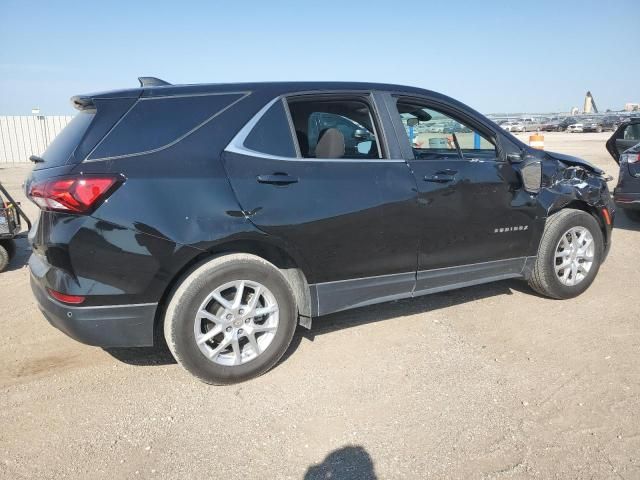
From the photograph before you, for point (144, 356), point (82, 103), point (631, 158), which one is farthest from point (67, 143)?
point (631, 158)

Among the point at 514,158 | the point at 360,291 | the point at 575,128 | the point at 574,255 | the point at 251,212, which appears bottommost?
the point at 575,128

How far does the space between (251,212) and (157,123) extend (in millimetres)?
748

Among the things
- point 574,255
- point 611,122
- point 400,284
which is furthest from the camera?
point 611,122

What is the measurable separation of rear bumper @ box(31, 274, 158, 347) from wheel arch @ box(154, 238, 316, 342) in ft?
0.50

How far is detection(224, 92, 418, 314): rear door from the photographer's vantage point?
3.22m

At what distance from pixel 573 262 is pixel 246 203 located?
309cm

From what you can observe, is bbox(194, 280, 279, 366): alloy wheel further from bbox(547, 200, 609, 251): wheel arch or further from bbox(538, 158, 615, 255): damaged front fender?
bbox(547, 200, 609, 251): wheel arch

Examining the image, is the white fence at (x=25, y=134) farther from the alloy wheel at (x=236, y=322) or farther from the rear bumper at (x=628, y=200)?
the alloy wheel at (x=236, y=322)

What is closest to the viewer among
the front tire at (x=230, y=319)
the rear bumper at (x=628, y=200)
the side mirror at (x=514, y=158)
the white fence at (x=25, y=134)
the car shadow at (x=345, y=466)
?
the car shadow at (x=345, y=466)

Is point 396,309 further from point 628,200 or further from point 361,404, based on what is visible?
point 628,200

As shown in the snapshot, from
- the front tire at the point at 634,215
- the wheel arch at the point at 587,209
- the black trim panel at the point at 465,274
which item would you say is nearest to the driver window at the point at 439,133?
the wheel arch at the point at 587,209

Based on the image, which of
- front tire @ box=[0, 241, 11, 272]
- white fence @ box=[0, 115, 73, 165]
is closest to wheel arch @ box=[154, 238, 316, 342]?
front tire @ box=[0, 241, 11, 272]

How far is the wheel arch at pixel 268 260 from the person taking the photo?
312cm

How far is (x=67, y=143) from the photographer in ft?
10.2
